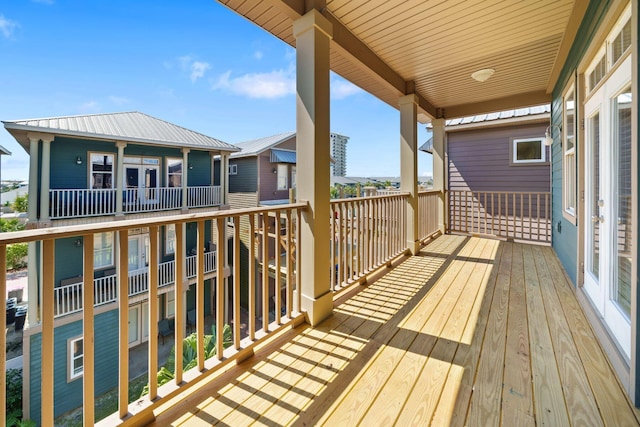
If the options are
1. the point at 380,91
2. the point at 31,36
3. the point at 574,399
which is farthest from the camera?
the point at 31,36

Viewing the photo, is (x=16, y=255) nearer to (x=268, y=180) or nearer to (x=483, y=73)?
(x=268, y=180)

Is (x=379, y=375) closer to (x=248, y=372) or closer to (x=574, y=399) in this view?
(x=248, y=372)

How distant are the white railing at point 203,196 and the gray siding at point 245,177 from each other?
→ 7.03 feet

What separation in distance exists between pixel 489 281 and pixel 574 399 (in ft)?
6.17

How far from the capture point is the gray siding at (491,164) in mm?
6520

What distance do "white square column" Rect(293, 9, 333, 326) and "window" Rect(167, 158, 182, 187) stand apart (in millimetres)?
8130

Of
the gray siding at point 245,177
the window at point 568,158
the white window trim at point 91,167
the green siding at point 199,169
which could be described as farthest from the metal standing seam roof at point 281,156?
the window at point 568,158

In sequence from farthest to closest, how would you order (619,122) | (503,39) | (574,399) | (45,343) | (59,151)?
(59,151) → (503,39) → (619,122) → (574,399) → (45,343)

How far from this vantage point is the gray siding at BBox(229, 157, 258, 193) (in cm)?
1176

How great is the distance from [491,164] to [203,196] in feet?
28.5

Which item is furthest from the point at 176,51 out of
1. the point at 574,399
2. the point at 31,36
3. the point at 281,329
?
the point at 574,399

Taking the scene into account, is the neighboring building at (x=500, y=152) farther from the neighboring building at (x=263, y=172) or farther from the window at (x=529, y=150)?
the neighboring building at (x=263, y=172)

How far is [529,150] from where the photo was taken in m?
6.55

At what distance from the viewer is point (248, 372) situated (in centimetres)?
162
